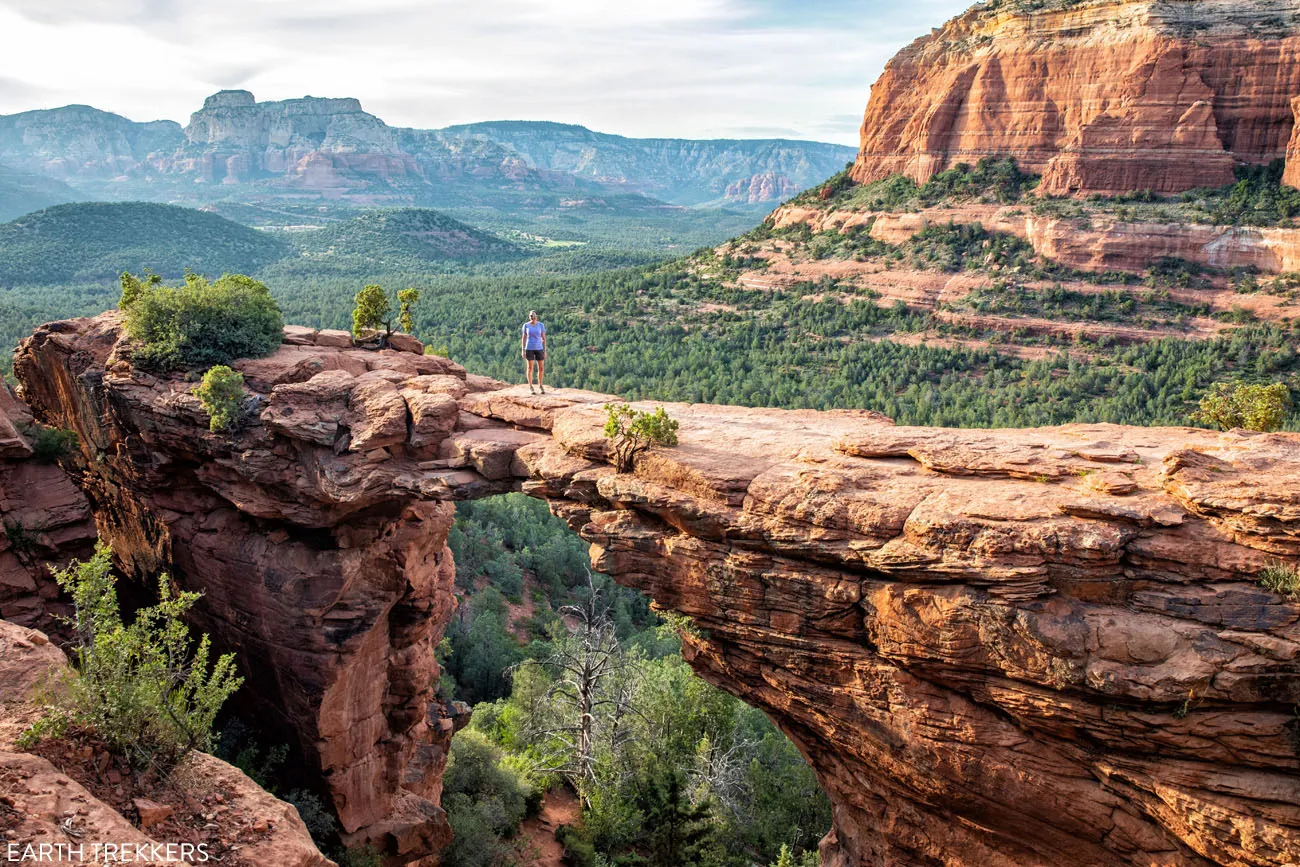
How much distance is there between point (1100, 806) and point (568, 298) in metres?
77.8

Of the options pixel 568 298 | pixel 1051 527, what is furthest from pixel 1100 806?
pixel 568 298

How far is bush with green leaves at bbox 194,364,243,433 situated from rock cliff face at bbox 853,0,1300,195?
71221 millimetres

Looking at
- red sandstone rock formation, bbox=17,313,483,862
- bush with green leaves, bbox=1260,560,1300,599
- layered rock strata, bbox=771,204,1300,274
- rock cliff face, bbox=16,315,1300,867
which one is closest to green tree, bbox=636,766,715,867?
red sandstone rock formation, bbox=17,313,483,862

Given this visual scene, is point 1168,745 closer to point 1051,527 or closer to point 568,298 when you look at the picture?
point 1051,527

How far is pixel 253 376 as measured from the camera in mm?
18125

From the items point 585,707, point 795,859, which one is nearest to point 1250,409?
point 795,859

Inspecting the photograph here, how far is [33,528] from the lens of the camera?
1750 centimetres

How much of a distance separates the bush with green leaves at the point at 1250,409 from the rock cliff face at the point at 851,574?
145 inches

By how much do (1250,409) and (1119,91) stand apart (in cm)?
6472

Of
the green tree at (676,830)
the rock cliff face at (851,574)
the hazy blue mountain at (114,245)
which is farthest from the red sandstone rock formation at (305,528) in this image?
the hazy blue mountain at (114,245)

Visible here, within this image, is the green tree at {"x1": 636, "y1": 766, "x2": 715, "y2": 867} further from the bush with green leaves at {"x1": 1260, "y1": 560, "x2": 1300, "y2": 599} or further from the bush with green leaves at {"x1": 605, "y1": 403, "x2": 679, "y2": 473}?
the bush with green leaves at {"x1": 1260, "y1": 560, "x2": 1300, "y2": 599}

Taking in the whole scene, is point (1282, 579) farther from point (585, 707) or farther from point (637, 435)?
point (585, 707)

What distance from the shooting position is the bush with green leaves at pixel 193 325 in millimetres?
18406

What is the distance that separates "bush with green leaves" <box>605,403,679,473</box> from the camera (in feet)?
45.4
